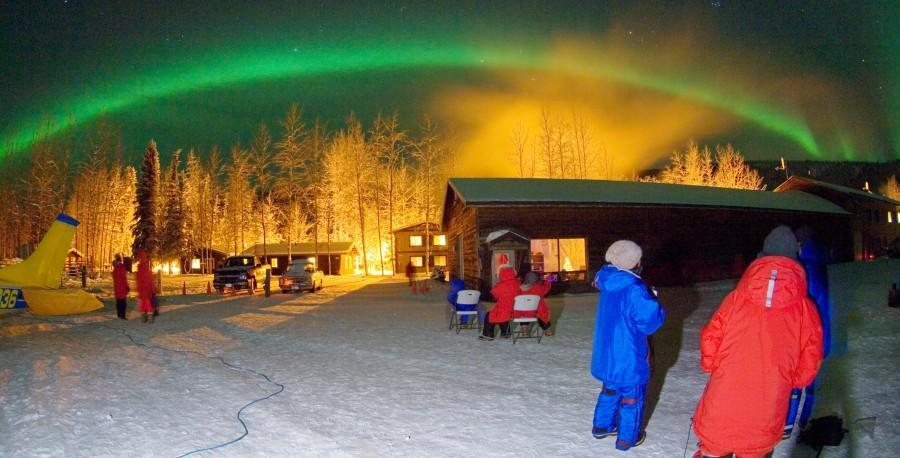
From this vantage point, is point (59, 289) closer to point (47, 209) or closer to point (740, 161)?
point (47, 209)

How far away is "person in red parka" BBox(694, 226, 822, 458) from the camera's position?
255cm

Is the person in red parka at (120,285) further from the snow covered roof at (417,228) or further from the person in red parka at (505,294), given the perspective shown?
the snow covered roof at (417,228)

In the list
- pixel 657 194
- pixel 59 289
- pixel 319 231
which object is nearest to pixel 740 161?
pixel 657 194

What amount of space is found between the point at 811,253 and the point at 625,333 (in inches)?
87.0

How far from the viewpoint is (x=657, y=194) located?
22.9 meters

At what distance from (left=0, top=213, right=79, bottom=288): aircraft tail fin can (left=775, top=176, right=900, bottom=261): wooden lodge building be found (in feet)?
127

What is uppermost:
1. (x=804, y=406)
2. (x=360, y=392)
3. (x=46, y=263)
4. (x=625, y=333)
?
(x=46, y=263)

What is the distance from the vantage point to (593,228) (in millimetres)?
20141

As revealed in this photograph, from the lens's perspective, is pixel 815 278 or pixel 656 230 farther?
pixel 656 230

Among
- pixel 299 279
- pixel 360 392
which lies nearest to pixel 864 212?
pixel 299 279

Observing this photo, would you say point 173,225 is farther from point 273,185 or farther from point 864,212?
point 864,212

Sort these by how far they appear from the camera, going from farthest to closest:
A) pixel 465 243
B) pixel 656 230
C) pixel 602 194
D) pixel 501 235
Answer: pixel 465 243 → pixel 602 194 → pixel 656 230 → pixel 501 235

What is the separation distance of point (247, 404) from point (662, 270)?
1926 cm

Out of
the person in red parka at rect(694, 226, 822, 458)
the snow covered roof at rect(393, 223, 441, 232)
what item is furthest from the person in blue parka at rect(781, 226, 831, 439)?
the snow covered roof at rect(393, 223, 441, 232)
